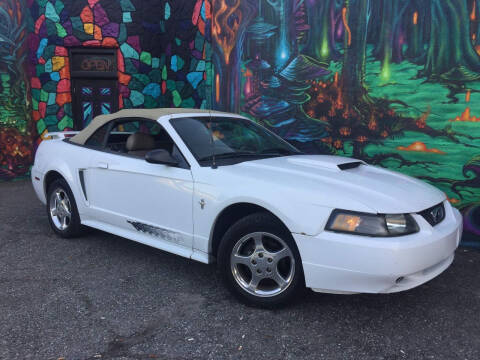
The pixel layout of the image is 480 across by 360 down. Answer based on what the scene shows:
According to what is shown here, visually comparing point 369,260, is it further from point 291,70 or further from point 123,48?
point 123,48

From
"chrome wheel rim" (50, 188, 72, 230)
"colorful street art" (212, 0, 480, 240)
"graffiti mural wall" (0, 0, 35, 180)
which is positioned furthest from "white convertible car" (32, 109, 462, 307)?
"graffiti mural wall" (0, 0, 35, 180)

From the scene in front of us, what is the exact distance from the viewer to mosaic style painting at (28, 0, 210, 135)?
29.8ft

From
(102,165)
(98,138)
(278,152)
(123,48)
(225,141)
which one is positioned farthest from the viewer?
(123,48)

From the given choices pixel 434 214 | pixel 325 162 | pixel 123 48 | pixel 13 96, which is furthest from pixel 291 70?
pixel 13 96

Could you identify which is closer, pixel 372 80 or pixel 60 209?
pixel 60 209

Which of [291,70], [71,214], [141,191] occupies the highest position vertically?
[291,70]

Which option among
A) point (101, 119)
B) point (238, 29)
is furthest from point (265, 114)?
point (101, 119)

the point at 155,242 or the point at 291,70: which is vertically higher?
the point at 291,70

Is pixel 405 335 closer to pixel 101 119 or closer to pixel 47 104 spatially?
pixel 101 119

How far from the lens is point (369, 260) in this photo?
2693mm

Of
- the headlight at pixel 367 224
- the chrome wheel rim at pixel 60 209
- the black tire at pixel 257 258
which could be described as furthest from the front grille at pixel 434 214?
the chrome wheel rim at pixel 60 209

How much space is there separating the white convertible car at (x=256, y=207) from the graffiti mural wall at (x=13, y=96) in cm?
520

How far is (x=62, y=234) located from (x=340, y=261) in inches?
143

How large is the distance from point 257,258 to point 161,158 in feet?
3.98
